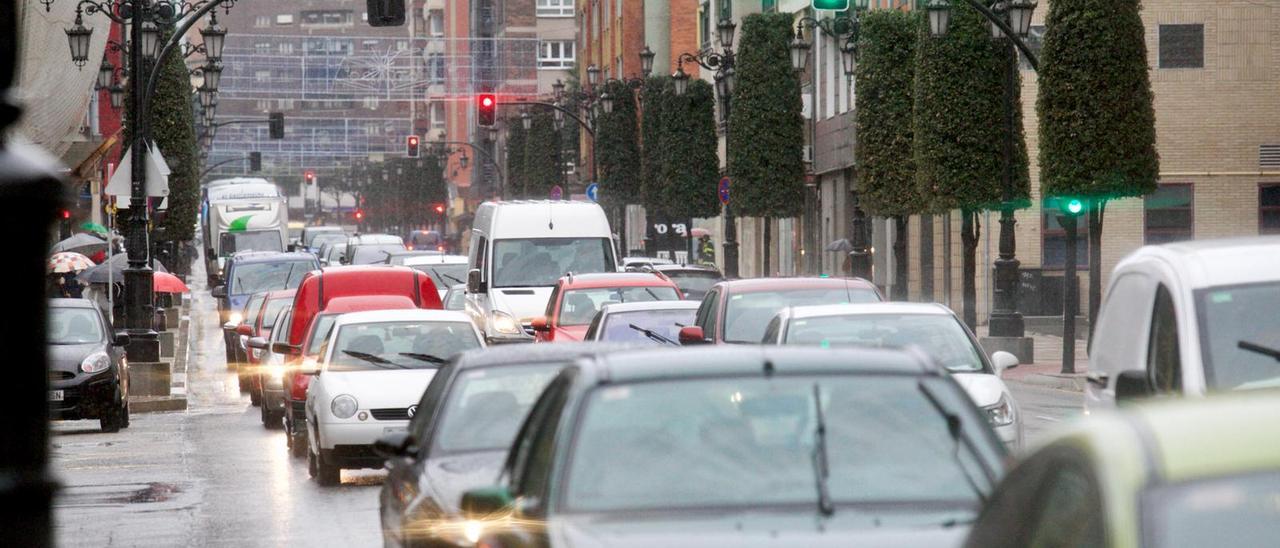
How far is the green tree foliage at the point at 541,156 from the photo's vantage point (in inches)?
3661

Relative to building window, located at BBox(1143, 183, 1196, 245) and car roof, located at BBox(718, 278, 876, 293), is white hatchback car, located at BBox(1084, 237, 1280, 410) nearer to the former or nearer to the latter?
car roof, located at BBox(718, 278, 876, 293)

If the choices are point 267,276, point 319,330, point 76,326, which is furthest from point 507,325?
point 267,276

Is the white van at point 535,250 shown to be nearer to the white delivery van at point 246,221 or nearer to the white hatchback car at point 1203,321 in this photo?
the white hatchback car at point 1203,321

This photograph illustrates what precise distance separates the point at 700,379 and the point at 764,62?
50.4 meters

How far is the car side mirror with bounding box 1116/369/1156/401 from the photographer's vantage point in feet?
29.6

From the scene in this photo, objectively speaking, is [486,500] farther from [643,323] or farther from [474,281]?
[474,281]

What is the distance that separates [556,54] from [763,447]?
407 feet

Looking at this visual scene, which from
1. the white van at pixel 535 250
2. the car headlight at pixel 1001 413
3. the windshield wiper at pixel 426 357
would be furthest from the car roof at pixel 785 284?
the white van at pixel 535 250

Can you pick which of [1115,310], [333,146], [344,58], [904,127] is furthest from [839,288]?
[333,146]

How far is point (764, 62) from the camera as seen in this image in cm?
5659

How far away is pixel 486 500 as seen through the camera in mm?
6566

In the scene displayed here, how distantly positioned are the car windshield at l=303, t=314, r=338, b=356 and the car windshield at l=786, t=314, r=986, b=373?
8.07m

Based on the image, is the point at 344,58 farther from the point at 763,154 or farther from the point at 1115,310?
the point at 1115,310

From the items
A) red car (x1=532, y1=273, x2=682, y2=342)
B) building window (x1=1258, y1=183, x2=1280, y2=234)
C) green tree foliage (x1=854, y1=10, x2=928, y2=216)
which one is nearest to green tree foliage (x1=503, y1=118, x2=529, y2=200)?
green tree foliage (x1=854, y1=10, x2=928, y2=216)
